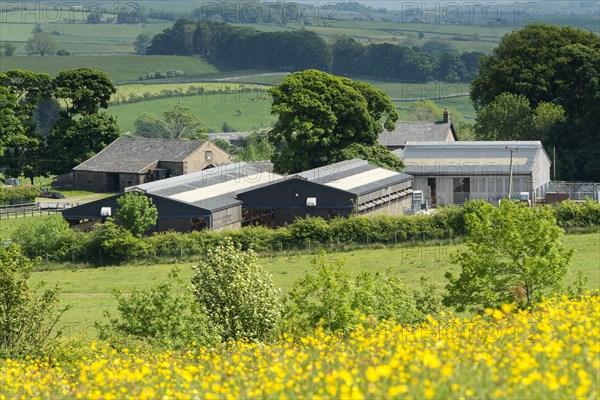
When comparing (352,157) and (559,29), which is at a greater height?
(559,29)

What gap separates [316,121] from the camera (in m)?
81.9

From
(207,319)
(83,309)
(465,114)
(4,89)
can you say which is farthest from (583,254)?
(465,114)

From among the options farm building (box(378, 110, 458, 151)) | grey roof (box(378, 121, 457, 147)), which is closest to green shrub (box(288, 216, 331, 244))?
farm building (box(378, 110, 458, 151))

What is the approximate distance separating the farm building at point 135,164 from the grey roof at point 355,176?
66.8 feet

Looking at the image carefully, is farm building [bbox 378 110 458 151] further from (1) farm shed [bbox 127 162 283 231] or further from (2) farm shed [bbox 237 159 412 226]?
(2) farm shed [bbox 237 159 412 226]

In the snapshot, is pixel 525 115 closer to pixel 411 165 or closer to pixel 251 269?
pixel 411 165

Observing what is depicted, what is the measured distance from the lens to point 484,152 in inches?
3354

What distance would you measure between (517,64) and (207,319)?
237 feet

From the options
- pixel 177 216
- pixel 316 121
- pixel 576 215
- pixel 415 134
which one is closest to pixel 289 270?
pixel 177 216

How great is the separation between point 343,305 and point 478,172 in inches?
2027

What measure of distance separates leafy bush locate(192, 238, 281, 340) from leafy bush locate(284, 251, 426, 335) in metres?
0.72

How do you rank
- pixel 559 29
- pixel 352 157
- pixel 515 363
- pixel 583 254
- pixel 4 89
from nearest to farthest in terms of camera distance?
pixel 515 363 → pixel 583 254 → pixel 352 157 → pixel 4 89 → pixel 559 29

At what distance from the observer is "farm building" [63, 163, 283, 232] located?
212 ft

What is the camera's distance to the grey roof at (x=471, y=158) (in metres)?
81.3
